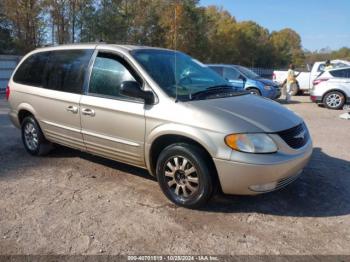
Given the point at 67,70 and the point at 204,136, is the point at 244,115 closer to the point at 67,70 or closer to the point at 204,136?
the point at 204,136

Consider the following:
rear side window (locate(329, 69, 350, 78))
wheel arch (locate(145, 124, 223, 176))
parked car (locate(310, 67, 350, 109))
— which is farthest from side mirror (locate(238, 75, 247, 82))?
wheel arch (locate(145, 124, 223, 176))

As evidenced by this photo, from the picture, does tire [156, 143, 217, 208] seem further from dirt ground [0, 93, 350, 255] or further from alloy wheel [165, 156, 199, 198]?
dirt ground [0, 93, 350, 255]

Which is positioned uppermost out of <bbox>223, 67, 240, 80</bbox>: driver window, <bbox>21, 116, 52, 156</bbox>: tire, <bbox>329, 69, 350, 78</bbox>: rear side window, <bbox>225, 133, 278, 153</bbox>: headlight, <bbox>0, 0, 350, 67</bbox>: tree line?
<bbox>0, 0, 350, 67</bbox>: tree line

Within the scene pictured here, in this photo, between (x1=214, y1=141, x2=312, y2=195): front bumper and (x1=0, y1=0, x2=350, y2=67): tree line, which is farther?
(x1=0, y1=0, x2=350, y2=67): tree line

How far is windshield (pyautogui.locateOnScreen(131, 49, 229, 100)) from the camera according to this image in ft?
14.3

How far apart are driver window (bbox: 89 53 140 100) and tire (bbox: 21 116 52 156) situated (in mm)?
1583

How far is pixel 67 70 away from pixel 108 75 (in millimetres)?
863

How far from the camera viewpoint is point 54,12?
24.1 m

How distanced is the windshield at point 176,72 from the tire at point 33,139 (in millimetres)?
2277

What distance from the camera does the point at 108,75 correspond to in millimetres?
4691

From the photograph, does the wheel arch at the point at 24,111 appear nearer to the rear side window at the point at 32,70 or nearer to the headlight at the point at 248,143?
the rear side window at the point at 32,70

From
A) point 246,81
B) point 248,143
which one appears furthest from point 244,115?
point 246,81

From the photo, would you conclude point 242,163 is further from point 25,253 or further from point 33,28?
point 33,28

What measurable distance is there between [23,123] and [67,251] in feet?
11.3
